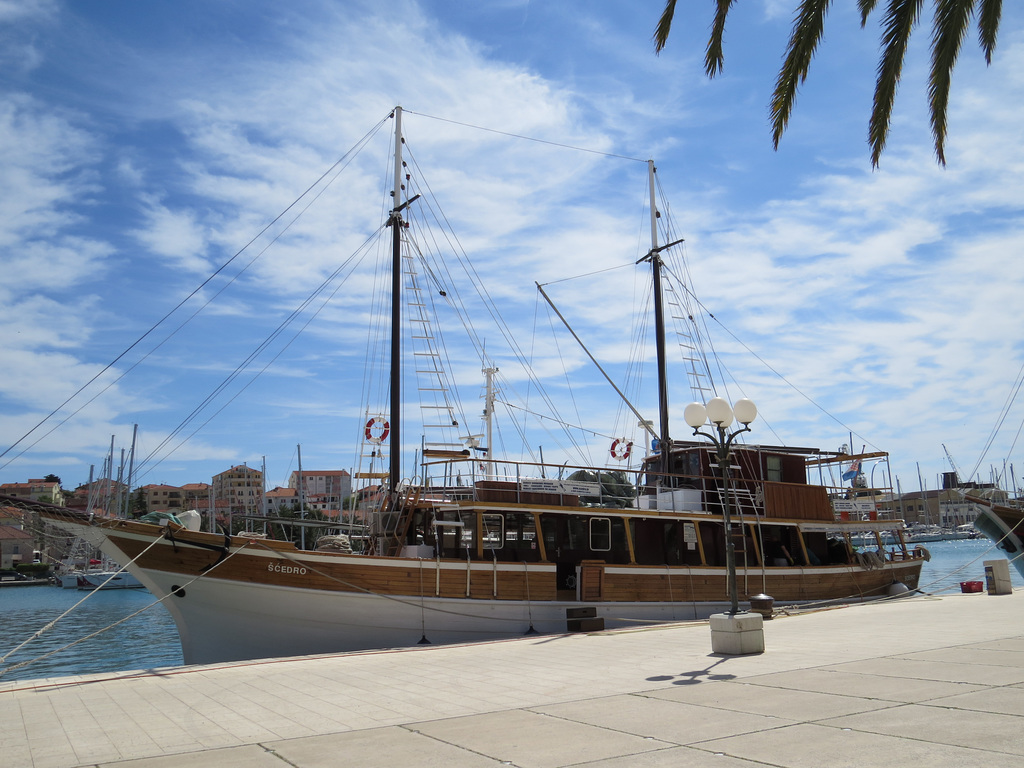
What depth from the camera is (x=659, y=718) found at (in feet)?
22.2

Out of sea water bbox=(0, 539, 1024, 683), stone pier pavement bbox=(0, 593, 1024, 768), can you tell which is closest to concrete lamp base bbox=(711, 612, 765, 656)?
stone pier pavement bbox=(0, 593, 1024, 768)

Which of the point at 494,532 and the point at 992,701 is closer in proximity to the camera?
the point at 992,701

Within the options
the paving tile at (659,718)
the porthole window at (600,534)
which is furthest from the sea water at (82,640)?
the porthole window at (600,534)

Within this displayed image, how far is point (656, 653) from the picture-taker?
11.5 meters

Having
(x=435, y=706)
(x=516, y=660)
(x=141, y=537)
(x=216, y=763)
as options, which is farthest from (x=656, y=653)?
(x=141, y=537)

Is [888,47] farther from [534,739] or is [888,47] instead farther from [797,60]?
[534,739]

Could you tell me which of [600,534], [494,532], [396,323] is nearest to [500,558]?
[494,532]

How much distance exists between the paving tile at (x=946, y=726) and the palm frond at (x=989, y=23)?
6488mm

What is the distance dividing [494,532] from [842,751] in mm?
12948

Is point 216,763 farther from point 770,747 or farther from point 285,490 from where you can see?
point 285,490

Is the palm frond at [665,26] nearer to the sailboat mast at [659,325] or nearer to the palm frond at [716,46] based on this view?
the palm frond at [716,46]

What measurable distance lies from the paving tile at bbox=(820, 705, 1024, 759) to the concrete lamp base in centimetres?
423

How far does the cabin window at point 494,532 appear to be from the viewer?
17.8 m

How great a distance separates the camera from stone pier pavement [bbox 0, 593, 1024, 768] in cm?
559
